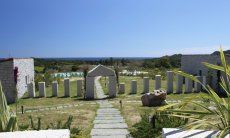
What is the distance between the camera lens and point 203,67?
2138 cm

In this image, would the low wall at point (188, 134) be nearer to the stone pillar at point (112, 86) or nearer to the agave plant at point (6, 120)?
the agave plant at point (6, 120)

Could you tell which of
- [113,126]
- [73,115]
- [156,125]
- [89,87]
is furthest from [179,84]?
[156,125]

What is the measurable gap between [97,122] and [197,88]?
32.7 feet

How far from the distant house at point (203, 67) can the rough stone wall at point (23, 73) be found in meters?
9.82

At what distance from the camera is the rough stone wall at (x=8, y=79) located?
56.1 ft

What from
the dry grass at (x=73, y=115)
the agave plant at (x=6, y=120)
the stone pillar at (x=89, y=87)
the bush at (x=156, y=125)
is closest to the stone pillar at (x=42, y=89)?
the stone pillar at (x=89, y=87)

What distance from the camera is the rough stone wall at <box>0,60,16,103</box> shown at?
17094 mm

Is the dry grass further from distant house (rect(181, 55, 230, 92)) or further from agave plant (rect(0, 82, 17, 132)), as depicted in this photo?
distant house (rect(181, 55, 230, 92))

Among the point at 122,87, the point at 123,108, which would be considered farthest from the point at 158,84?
the point at 123,108

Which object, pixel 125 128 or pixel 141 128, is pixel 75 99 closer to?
pixel 125 128

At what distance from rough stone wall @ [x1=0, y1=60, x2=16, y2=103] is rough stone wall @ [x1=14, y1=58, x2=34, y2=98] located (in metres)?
0.57

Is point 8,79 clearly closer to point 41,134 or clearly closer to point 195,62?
point 195,62

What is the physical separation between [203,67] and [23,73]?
11163 mm

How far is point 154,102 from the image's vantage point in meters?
13.8
